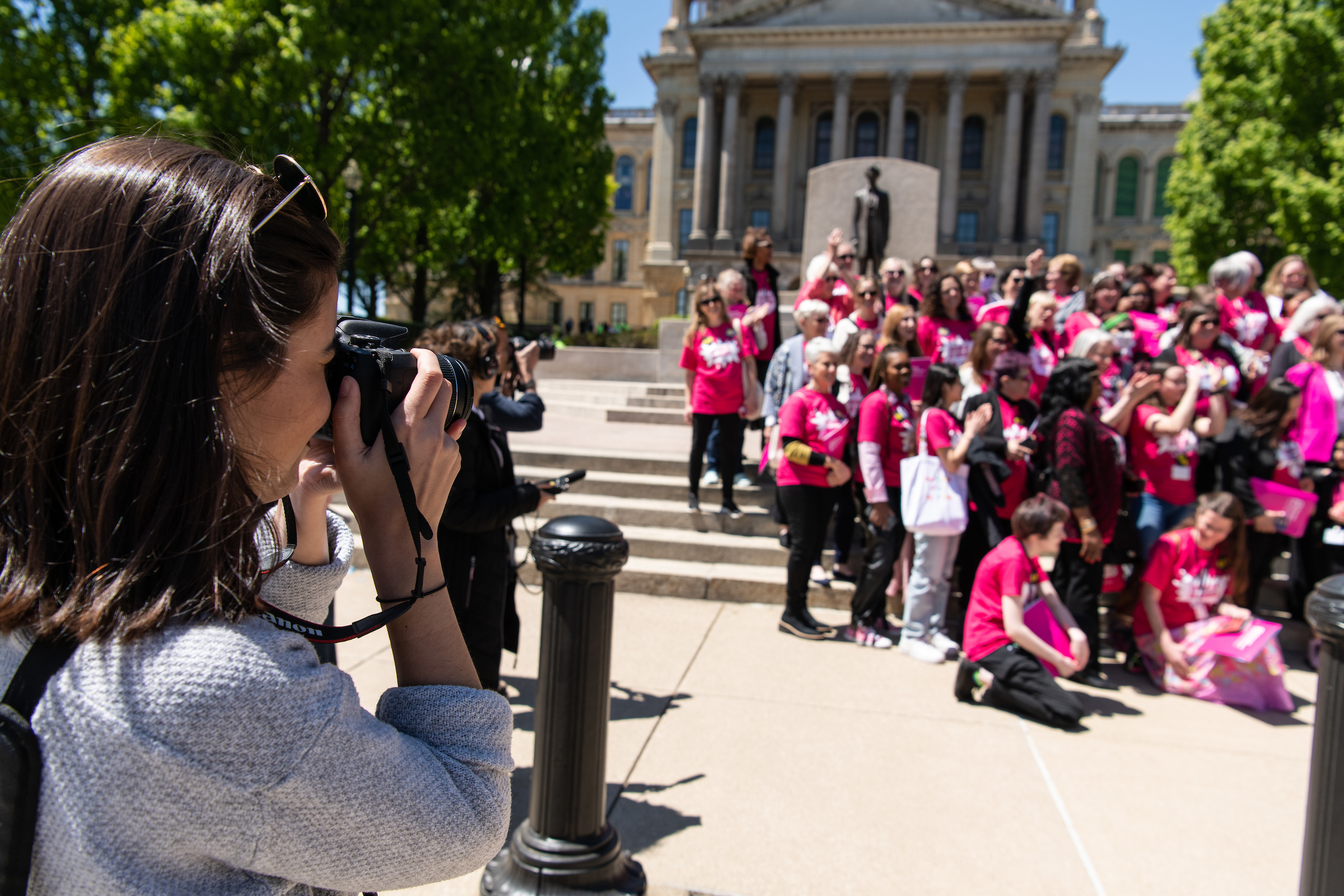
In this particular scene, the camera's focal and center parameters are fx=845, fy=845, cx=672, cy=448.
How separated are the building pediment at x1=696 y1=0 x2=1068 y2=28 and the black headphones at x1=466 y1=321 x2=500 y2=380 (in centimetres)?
4682

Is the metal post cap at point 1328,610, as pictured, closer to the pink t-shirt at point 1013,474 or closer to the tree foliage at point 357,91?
the pink t-shirt at point 1013,474

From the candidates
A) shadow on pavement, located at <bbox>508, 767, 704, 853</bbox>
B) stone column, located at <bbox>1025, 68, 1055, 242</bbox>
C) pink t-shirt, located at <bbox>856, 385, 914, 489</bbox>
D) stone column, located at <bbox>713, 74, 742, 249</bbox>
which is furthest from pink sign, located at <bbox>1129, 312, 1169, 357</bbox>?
stone column, located at <bbox>1025, 68, 1055, 242</bbox>

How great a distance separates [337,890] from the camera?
35.9 inches

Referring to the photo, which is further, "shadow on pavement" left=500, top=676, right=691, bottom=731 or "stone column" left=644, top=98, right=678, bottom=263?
"stone column" left=644, top=98, right=678, bottom=263

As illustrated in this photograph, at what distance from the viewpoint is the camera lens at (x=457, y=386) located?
119 centimetres

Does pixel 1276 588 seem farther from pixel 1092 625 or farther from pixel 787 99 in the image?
pixel 787 99

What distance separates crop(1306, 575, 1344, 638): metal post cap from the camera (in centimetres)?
204

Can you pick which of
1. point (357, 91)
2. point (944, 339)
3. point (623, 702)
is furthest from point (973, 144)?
point (623, 702)

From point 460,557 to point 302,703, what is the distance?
2666 mm

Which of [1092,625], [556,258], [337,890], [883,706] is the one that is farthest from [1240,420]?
[556,258]

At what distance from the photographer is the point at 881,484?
560 centimetres

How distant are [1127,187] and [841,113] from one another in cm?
2718

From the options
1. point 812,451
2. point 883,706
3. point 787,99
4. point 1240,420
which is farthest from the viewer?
point 787,99

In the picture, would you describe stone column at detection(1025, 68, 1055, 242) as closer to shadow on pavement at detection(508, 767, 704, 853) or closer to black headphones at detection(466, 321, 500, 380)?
black headphones at detection(466, 321, 500, 380)
